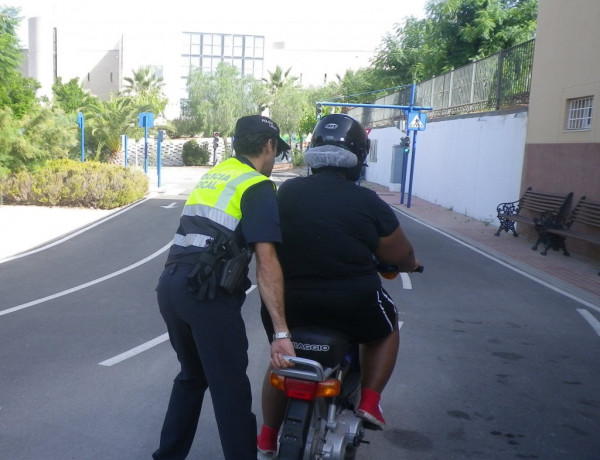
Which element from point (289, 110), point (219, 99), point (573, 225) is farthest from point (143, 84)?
point (573, 225)

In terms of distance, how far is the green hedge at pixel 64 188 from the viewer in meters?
21.2

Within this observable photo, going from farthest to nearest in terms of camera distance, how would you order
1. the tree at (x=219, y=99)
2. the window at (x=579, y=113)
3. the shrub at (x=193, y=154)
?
the tree at (x=219, y=99), the shrub at (x=193, y=154), the window at (x=579, y=113)

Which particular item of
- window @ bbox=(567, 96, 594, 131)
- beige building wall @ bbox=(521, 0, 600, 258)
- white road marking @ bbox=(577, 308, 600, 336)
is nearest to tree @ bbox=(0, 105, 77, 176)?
beige building wall @ bbox=(521, 0, 600, 258)

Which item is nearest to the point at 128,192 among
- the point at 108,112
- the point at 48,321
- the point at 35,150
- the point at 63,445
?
the point at 35,150

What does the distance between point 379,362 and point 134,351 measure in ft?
11.7

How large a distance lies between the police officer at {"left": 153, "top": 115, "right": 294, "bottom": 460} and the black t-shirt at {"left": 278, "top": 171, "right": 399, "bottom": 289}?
0.16 metres

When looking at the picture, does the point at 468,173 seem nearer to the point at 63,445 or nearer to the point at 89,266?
the point at 89,266

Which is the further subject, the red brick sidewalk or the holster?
the red brick sidewalk

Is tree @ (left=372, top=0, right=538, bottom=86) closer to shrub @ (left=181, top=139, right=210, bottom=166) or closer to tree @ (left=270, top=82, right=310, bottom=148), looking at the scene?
shrub @ (left=181, top=139, right=210, bottom=166)

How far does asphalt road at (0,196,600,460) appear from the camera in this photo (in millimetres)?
4684

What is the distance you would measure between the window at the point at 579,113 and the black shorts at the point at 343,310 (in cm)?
1254

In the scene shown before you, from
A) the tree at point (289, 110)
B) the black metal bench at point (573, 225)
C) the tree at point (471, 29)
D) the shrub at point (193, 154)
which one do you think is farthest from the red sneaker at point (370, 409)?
the tree at point (289, 110)

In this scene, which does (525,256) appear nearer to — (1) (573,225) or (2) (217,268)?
(1) (573,225)

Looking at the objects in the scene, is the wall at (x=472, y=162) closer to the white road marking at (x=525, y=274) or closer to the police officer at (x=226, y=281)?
the white road marking at (x=525, y=274)
